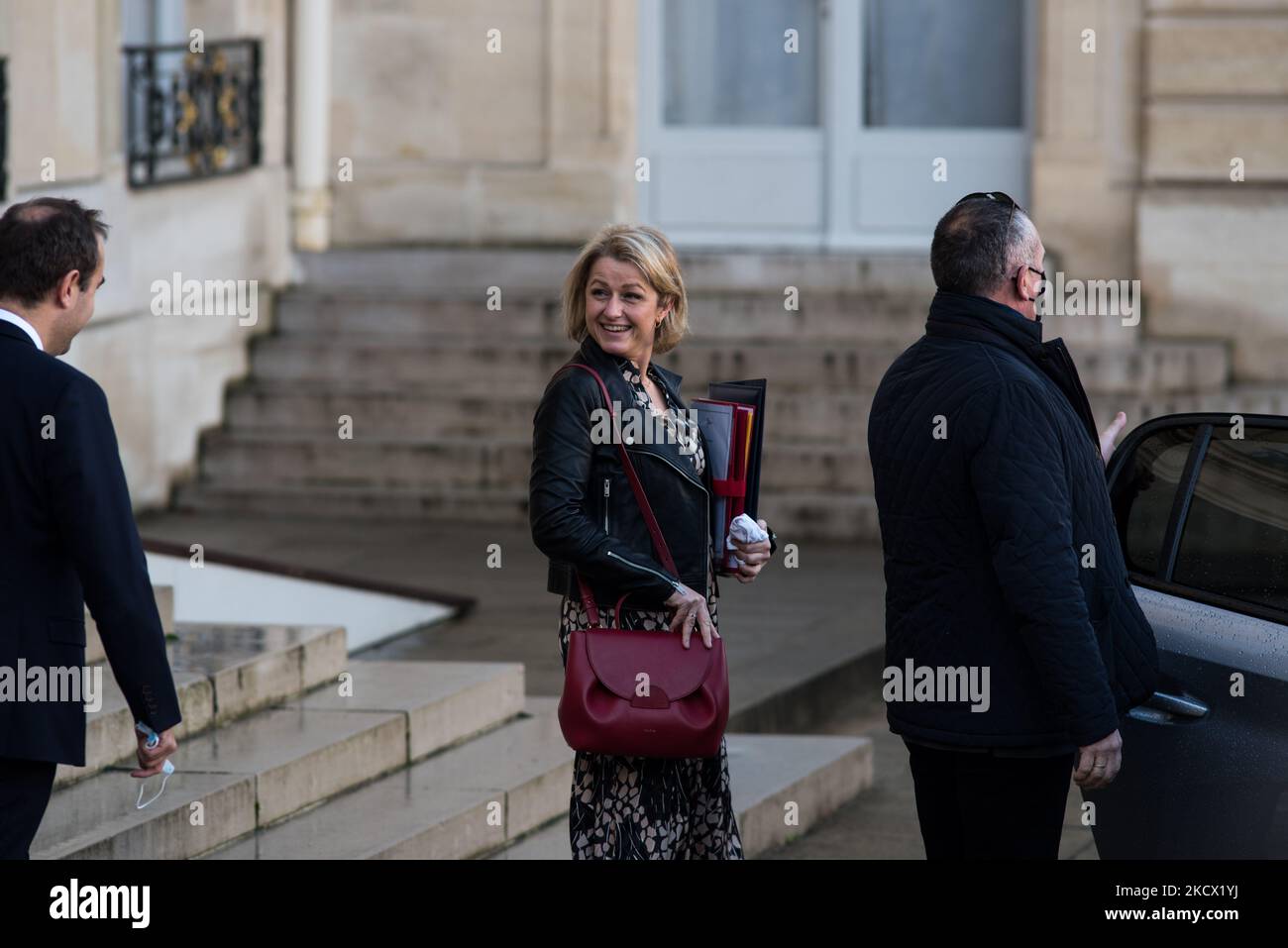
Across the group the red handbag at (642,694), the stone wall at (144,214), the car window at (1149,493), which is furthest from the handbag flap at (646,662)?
the stone wall at (144,214)

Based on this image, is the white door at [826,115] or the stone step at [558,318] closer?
the stone step at [558,318]

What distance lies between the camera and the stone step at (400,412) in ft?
40.4

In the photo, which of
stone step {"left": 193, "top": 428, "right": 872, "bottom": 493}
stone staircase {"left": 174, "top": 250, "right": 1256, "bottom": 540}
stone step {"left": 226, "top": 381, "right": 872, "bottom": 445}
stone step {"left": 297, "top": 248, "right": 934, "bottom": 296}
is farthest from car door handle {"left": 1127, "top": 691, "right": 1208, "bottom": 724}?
stone step {"left": 297, "top": 248, "right": 934, "bottom": 296}

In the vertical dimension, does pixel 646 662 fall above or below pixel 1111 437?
below

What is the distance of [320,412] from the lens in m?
12.6

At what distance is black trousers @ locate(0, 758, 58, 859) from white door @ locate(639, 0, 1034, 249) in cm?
1051

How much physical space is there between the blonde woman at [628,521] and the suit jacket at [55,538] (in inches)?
34.0

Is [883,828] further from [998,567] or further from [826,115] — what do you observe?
[826,115]

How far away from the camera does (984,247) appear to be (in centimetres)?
412

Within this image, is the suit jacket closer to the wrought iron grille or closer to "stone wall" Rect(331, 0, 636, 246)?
the wrought iron grille

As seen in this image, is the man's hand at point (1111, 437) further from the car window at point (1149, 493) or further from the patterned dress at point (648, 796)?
the patterned dress at point (648, 796)

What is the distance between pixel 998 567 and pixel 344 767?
2950 millimetres

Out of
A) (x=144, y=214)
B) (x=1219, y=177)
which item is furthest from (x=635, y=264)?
(x=1219, y=177)

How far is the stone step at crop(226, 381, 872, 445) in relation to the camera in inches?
485
